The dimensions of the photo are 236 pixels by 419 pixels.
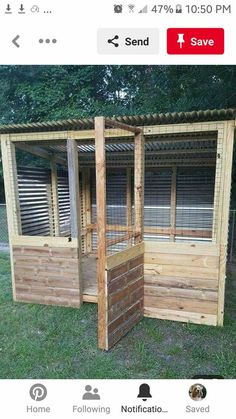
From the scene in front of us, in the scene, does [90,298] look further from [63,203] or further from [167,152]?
[167,152]

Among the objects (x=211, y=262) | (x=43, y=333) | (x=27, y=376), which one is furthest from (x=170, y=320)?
(x=27, y=376)

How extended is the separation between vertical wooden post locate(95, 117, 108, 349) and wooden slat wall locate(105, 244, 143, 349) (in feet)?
0.16

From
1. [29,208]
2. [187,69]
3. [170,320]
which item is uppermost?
[187,69]

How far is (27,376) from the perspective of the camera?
92.0 inches

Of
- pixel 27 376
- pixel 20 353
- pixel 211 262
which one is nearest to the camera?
pixel 27 376

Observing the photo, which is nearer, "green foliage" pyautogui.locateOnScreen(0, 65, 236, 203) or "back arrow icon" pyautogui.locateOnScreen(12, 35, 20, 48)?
"back arrow icon" pyautogui.locateOnScreen(12, 35, 20, 48)

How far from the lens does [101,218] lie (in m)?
2.49

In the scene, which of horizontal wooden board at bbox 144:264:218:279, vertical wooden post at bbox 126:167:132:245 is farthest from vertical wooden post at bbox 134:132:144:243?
vertical wooden post at bbox 126:167:132:245

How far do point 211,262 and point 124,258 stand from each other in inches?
41.1

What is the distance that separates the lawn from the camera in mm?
2402

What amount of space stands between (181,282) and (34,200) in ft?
8.64

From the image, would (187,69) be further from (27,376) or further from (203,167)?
(27,376)

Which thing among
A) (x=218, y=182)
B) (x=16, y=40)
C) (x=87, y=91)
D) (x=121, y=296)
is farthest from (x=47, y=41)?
(x=87, y=91)

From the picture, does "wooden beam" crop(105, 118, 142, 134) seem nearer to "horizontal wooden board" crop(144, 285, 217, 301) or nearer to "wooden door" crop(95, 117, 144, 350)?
"wooden door" crop(95, 117, 144, 350)
